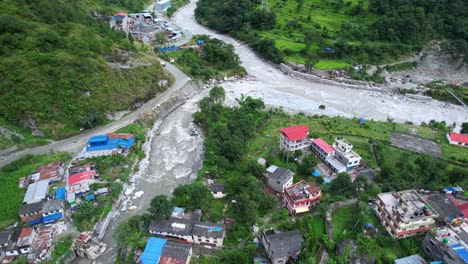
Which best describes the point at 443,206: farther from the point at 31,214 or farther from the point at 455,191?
the point at 31,214

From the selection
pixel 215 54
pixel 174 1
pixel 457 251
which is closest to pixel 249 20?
pixel 215 54

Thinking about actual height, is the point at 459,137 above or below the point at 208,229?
above

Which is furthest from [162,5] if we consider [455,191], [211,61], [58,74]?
[455,191]

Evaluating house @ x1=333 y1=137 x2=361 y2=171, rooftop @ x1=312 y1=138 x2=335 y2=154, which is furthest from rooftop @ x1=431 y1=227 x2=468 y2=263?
rooftop @ x1=312 y1=138 x2=335 y2=154

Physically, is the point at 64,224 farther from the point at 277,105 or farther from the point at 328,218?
the point at 277,105

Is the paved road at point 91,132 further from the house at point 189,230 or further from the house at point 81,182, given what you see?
the house at point 189,230
